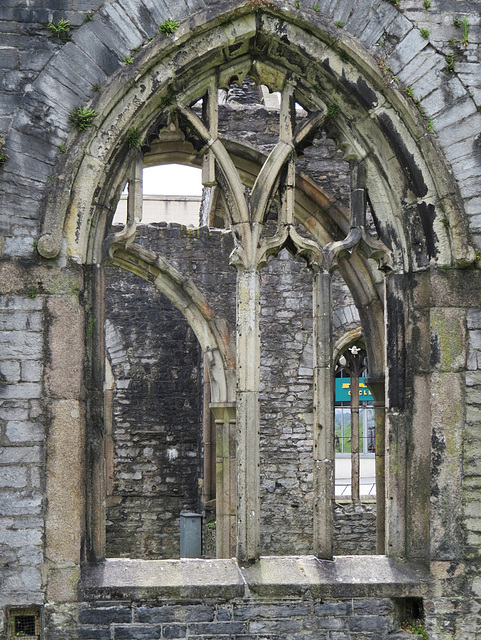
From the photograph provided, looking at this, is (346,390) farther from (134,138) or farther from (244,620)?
(134,138)

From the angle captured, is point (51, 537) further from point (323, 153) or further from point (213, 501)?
point (213, 501)

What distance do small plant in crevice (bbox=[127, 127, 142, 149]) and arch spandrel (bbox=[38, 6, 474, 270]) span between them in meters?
0.05

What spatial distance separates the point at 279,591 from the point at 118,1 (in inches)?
141

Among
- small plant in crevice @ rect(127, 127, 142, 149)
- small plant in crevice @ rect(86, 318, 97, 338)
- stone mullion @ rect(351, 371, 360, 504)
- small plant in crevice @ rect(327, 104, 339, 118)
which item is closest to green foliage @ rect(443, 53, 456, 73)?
small plant in crevice @ rect(327, 104, 339, 118)

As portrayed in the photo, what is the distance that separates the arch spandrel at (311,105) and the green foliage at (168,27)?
0.05 m

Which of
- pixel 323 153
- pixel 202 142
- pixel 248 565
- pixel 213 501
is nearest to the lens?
pixel 248 565

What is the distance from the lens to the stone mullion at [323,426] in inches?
195

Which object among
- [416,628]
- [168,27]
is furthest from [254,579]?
[168,27]

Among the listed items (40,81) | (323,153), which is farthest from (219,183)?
(323,153)

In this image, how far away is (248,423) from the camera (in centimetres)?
489

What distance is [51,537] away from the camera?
15.0 ft

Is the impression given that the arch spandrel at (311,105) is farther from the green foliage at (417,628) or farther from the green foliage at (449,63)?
the green foliage at (417,628)

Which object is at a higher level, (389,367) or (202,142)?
(202,142)

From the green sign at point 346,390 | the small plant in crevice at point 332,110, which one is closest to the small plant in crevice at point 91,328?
the small plant in crevice at point 332,110
